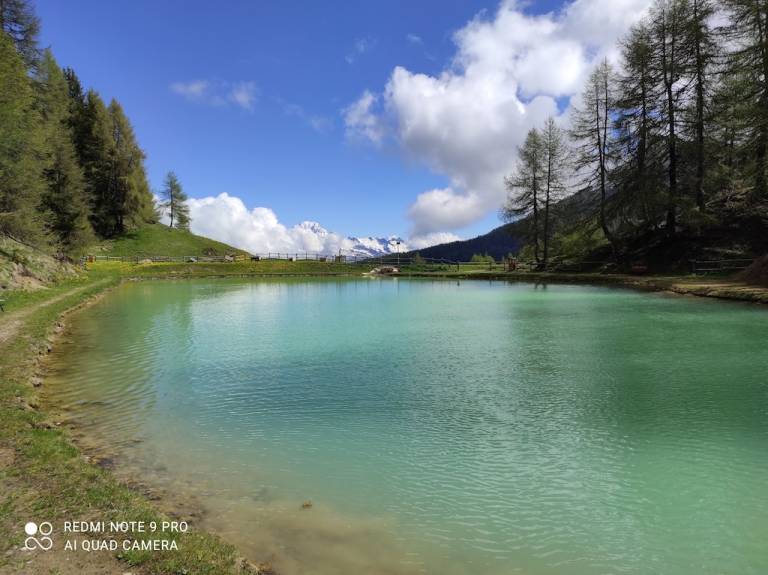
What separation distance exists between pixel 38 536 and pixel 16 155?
108ft

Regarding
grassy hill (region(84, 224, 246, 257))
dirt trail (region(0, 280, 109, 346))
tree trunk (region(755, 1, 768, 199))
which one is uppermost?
tree trunk (region(755, 1, 768, 199))

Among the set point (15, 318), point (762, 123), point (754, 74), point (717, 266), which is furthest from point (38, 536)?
point (754, 74)

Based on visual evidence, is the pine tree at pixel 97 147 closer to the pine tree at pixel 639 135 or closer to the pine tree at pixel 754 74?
the pine tree at pixel 639 135

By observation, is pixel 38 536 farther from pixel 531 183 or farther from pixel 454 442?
pixel 531 183

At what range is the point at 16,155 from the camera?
28688mm

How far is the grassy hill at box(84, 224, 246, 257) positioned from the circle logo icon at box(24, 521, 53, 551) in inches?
2853

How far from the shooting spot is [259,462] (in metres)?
7.02

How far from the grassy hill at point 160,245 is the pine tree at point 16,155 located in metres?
39.5

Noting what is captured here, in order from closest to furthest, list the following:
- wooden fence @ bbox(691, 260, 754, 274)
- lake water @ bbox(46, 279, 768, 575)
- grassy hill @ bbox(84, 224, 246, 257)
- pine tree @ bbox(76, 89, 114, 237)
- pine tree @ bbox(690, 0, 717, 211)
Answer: lake water @ bbox(46, 279, 768, 575)
wooden fence @ bbox(691, 260, 754, 274)
pine tree @ bbox(690, 0, 717, 211)
grassy hill @ bbox(84, 224, 246, 257)
pine tree @ bbox(76, 89, 114, 237)

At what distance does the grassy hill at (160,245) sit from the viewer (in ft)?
232

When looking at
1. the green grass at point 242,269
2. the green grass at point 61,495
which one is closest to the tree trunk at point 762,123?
the green grass at point 61,495

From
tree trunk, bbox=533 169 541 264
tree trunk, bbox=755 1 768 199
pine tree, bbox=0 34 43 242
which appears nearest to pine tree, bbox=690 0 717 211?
tree trunk, bbox=755 1 768 199

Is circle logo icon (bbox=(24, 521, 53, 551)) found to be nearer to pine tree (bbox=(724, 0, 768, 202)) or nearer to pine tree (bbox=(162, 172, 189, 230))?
pine tree (bbox=(724, 0, 768, 202))

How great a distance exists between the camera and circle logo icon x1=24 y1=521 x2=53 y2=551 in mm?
4191
